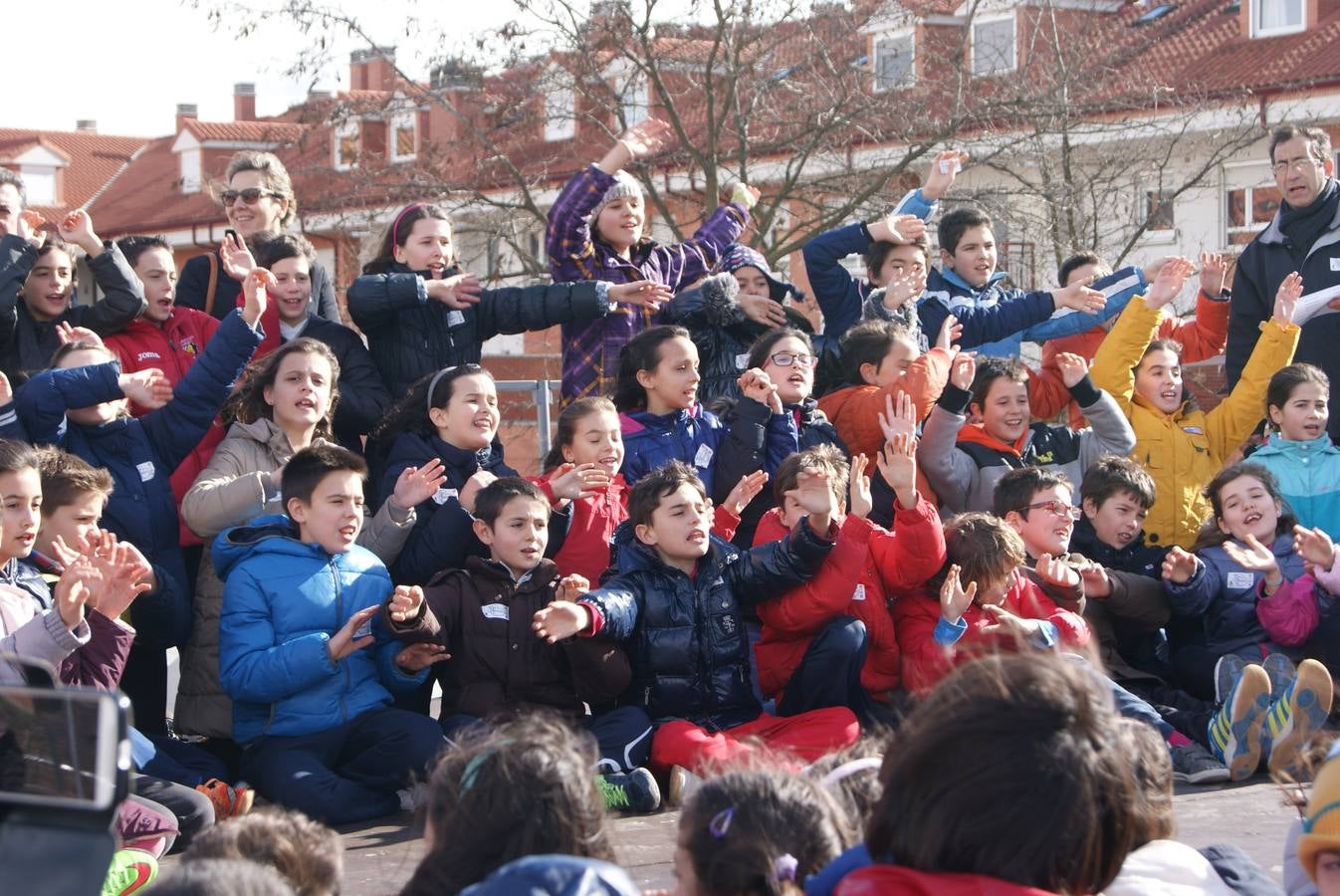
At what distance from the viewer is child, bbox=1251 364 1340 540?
770cm

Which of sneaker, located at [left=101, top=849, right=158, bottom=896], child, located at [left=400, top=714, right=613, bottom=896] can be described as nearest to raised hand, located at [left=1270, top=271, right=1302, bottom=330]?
sneaker, located at [left=101, top=849, right=158, bottom=896]

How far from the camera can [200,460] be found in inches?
264

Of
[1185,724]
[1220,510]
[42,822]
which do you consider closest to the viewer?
[42,822]

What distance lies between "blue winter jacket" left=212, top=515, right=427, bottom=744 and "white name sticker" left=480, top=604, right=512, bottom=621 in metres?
0.34

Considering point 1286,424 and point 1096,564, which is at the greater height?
point 1286,424

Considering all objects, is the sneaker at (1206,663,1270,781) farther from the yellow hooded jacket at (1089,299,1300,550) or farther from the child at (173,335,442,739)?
the child at (173,335,442,739)

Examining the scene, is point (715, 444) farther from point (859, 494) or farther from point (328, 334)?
point (328, 334)

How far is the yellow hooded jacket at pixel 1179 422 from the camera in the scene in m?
7.91

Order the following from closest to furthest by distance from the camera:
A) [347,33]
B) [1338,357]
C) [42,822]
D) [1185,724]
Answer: [42,822] → [1185,724] → [1338,357] → [347,33]

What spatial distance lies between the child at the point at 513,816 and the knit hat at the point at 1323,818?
46.2 inches

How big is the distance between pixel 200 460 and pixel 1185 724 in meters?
4.14

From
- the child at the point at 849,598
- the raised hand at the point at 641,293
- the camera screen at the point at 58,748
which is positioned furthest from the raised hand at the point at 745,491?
the camera screen at the point at 58,748

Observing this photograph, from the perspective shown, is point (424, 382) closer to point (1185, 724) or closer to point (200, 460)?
point (200, 460)

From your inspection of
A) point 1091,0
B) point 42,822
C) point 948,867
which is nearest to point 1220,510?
point 948,867
